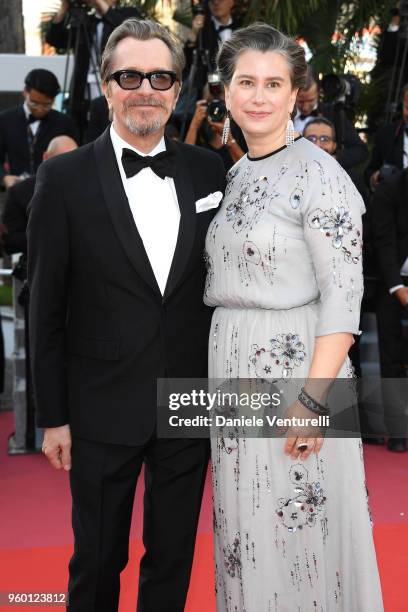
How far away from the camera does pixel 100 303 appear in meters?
2.55

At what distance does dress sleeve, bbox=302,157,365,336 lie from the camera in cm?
239

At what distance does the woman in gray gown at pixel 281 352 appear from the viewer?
8.04 feet

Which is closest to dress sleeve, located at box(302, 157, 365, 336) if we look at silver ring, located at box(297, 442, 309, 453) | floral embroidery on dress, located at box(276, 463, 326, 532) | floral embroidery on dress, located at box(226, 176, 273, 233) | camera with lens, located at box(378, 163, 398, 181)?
floral embroidery on dress, located at box(226, 176, 273, 233)

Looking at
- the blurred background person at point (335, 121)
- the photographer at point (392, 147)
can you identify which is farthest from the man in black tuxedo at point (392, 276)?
the photographer at point (392, 147)

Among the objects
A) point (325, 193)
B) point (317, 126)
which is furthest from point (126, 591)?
point (317, 126)

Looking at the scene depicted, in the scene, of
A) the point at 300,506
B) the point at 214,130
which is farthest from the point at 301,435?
the point at 214,130

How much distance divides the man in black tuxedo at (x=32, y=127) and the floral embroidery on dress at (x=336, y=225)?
396cm

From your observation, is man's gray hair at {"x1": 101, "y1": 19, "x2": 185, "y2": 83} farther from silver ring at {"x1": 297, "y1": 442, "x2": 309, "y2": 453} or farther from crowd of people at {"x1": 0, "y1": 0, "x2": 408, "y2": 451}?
crowd of people at {"x1": 0, "y1": 0, "x2": 408, "y2": 451}

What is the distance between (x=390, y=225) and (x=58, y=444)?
136 inches

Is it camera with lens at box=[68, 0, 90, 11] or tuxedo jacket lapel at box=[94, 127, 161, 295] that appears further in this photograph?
camera with lens at box=[68, 0, 90, 11]

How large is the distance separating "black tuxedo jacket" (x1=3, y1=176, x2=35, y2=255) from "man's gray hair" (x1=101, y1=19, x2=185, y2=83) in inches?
99.6

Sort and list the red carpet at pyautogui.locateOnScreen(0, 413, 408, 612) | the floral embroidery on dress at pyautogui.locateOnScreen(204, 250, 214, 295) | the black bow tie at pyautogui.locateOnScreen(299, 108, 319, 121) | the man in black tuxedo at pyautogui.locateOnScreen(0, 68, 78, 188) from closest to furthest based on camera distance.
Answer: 1. the floral embroidery on dress at pyautogui.locateOnScreen(204, 250, 214, 295)
2. the red carpet at pyautogui.locateOnScreen(0, 413, 408, 612)
3. the black bow tie at pyautogui.locateOnScreen(299, 108, 319, 121)
4. the man in black tuxedo at pyautogui.locateOnScreen(0, 68, 78, 188)

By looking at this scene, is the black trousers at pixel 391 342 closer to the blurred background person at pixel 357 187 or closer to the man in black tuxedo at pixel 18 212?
the blurred background person at pixel 357 187

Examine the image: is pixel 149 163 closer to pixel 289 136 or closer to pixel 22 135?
pixel 289 136
